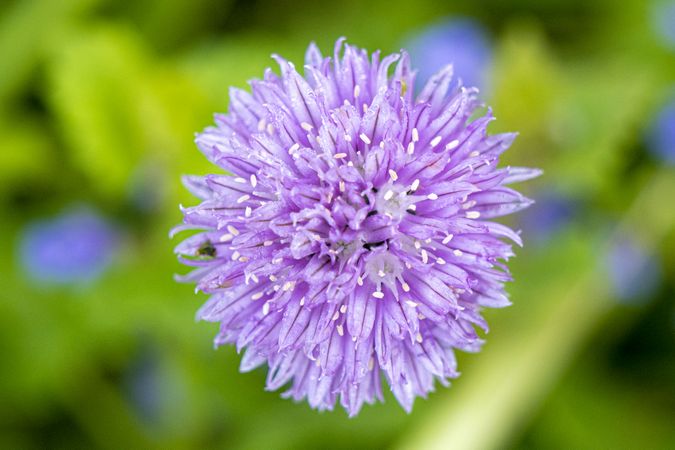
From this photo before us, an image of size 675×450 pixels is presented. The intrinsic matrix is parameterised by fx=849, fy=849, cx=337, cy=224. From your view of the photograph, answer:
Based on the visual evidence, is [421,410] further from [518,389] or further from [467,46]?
[467,46]

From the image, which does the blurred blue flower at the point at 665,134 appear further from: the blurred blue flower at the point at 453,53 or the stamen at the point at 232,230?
the stamen at the point at 232,230

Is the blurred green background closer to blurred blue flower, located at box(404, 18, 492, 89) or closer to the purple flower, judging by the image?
blurred blue flower, located at box(404, 18, 492, 89)

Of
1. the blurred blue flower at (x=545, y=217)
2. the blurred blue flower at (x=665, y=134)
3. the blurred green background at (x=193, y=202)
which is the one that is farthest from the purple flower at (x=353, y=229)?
the blurred blue flower at (x=665, y=134)

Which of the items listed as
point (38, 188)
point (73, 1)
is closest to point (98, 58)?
point (73, 1)

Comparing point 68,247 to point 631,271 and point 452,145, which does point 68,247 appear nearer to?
point 452,145

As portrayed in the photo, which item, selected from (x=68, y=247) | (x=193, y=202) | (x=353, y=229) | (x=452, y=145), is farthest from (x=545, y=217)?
(x=68, y=247)
